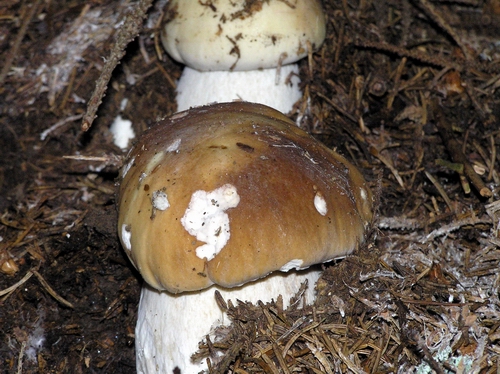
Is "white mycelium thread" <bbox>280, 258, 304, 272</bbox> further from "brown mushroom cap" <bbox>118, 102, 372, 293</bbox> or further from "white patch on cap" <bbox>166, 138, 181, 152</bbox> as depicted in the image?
"white patch on cap" <bbox>166, 138, 181, 152</bbox>

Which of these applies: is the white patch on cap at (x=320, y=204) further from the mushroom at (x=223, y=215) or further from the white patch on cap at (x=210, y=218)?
the white patch on cap at (x=210, y=218)

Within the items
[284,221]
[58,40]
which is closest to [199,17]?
[58,40]

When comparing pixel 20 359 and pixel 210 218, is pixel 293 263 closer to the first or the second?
pixel 210 218

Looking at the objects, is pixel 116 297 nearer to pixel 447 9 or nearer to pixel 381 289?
pixel 381 289

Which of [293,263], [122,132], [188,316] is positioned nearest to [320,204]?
[293,263]

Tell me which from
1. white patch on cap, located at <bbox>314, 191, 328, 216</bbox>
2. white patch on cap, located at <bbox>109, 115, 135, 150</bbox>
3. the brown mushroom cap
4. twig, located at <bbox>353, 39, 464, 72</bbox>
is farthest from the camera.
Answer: white patch on cap, located at <bbox>109, 115, 135, 150</bbox>

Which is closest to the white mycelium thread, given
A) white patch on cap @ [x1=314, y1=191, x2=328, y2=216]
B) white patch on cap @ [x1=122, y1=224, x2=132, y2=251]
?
white patch on cap @ [x1=314, y1=191, x2=328, y2=216]

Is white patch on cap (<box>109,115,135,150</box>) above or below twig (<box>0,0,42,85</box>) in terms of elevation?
below
